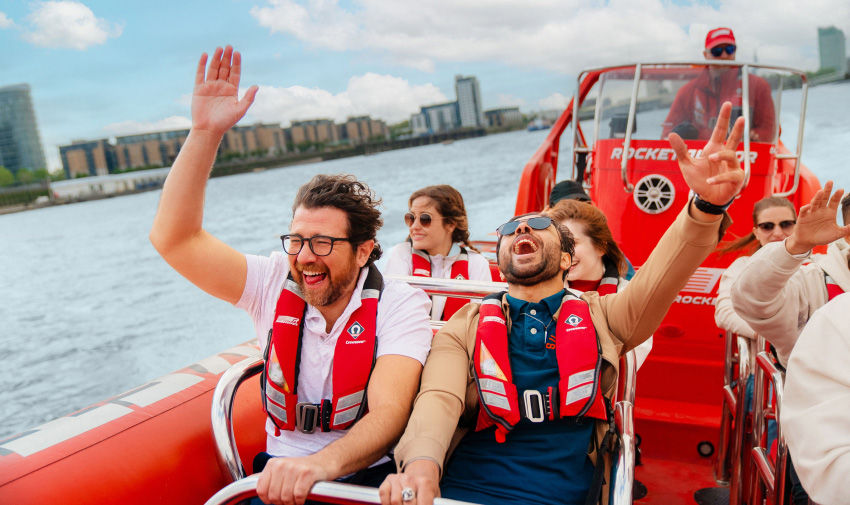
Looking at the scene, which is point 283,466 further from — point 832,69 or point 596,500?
point 832,69

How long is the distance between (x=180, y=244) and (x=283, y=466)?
2.25 ft

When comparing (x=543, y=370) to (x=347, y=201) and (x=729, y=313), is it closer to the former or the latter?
(x=347, y=201)

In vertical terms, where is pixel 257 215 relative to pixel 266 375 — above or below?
below

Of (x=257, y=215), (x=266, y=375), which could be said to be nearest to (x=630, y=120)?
(x=266, y=375)

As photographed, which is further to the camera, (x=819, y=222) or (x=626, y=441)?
(x=819, y=222)

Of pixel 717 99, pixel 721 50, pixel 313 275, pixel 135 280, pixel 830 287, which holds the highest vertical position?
pixel 721 50

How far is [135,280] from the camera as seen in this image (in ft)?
38.2

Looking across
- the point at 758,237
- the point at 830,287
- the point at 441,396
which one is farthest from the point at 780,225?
the point at 441,396

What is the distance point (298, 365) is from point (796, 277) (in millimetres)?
1409

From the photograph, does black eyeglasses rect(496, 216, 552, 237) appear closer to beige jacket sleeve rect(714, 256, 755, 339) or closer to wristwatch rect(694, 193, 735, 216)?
wristwatch rect(694, 193, 735, 216)

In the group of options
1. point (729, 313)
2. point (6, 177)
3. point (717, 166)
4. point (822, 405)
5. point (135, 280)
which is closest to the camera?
point (822, 405)

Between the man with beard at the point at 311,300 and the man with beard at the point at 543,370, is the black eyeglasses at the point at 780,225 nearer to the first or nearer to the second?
the man with beard at the point at 543,370

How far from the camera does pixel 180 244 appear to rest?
1.56m

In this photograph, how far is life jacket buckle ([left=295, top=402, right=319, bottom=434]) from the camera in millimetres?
1486
